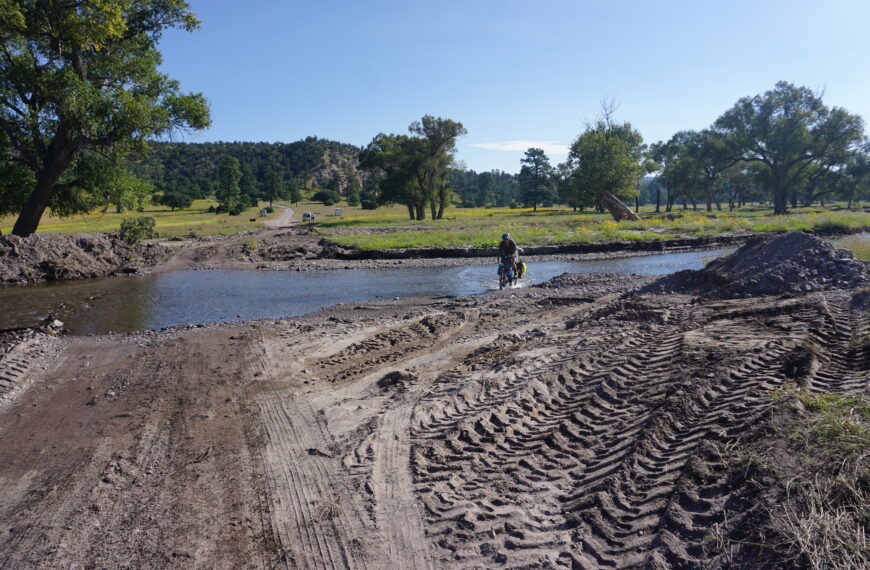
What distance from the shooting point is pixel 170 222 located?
6481cm

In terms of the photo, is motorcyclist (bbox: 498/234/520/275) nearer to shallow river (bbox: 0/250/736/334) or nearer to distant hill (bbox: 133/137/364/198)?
shallow river (bbox: 0/250/736/334)

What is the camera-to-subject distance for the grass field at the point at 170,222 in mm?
49562

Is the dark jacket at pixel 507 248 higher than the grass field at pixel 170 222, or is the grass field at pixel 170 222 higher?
the grass field at pixel 170 222

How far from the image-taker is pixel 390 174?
2603 inches

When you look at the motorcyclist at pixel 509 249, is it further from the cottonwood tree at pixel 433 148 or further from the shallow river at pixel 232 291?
the cottonwood tree at pixel 433 148

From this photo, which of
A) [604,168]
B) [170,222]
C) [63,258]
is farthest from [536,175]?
[63,258]

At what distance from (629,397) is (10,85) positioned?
1130 inches

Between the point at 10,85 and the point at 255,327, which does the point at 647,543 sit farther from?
the point at 10,85

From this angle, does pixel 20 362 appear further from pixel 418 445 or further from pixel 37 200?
pixel 37 200

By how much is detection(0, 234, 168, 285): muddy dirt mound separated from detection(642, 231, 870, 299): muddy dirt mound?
25.5 m

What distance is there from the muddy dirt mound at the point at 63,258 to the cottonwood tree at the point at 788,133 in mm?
64320

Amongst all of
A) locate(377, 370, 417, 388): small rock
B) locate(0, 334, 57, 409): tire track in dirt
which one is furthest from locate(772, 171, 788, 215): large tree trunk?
locate(0, 334, 57, 409): tire track in dirt

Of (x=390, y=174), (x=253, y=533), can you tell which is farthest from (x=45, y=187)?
(x=390, y=174)

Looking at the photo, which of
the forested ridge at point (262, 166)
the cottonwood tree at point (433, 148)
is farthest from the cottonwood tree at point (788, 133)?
the forested ridge at point (262, 166)
